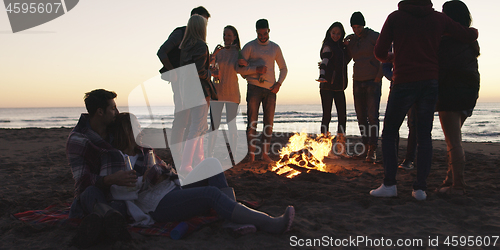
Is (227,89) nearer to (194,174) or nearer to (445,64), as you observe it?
(194,174)

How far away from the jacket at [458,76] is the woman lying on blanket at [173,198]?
7.85 ft

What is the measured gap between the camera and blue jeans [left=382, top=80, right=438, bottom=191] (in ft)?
11.2

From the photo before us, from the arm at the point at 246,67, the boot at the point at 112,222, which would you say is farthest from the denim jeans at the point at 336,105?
the boot at the point at 112,222

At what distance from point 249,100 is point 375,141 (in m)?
2.44

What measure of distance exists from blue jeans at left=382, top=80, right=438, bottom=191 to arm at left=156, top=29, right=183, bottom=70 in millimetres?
3125

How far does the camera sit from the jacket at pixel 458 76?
354 cm

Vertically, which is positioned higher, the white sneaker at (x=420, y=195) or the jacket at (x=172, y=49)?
the jacket at (x=172, y=49)

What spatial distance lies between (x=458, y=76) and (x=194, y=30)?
11.0ft

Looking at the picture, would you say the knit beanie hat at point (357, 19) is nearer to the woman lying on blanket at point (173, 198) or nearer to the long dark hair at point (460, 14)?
the long dark hair at point (460, 14)

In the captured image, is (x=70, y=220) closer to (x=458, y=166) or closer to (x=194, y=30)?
(x=194, y=30)

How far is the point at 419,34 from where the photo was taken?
3.35 m

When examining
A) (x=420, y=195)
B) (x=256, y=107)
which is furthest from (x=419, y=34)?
(x=256, y=107)

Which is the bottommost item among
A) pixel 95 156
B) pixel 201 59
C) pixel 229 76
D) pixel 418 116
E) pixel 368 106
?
pixel 95 156

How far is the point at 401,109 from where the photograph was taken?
349 centimetres
